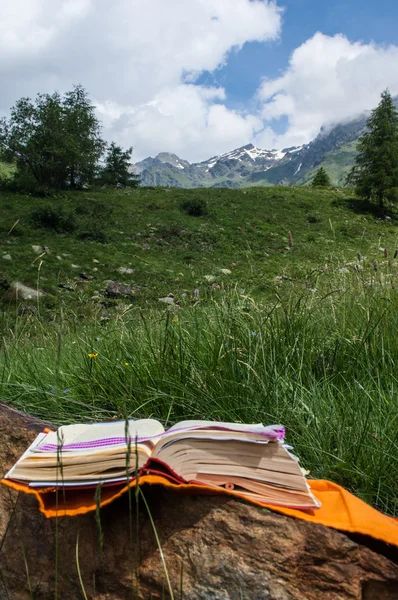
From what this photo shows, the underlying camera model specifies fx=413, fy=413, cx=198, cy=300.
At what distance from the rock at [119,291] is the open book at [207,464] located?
777cm

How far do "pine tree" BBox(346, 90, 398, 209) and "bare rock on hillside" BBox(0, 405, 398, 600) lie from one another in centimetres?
2133

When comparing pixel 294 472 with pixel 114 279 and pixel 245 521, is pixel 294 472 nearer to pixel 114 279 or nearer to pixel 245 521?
pixel 245 521

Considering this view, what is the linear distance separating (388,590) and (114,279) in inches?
368

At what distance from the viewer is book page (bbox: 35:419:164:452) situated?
1.23m

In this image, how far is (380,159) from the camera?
811 inches

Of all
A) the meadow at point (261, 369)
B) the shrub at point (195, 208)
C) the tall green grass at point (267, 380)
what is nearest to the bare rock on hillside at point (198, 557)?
the meadow at point (261, 369)

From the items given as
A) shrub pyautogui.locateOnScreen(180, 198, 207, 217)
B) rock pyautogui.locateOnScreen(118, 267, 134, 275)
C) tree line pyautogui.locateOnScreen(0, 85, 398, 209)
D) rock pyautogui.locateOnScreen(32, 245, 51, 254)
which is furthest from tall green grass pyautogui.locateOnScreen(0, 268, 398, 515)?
tree line pyautogui.locateOnScreen(0, 85, 398, 209)

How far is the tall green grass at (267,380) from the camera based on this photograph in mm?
1645

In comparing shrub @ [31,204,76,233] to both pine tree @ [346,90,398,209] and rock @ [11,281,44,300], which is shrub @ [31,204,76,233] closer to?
rock @ [11,281,44,300]

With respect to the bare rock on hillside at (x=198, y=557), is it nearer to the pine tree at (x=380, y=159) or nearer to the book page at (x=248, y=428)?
the book page at (x=248, y=428)

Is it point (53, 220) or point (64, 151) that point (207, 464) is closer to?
point (53, 220)

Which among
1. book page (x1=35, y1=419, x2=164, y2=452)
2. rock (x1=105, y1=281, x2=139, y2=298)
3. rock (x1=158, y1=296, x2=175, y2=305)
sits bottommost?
rock (x1=158, y1=296, x2=175, y2=305)

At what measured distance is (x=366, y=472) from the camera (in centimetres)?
156

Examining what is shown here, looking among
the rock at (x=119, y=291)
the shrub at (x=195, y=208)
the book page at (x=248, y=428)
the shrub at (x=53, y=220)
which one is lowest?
the rock at (x=119, y=291)
